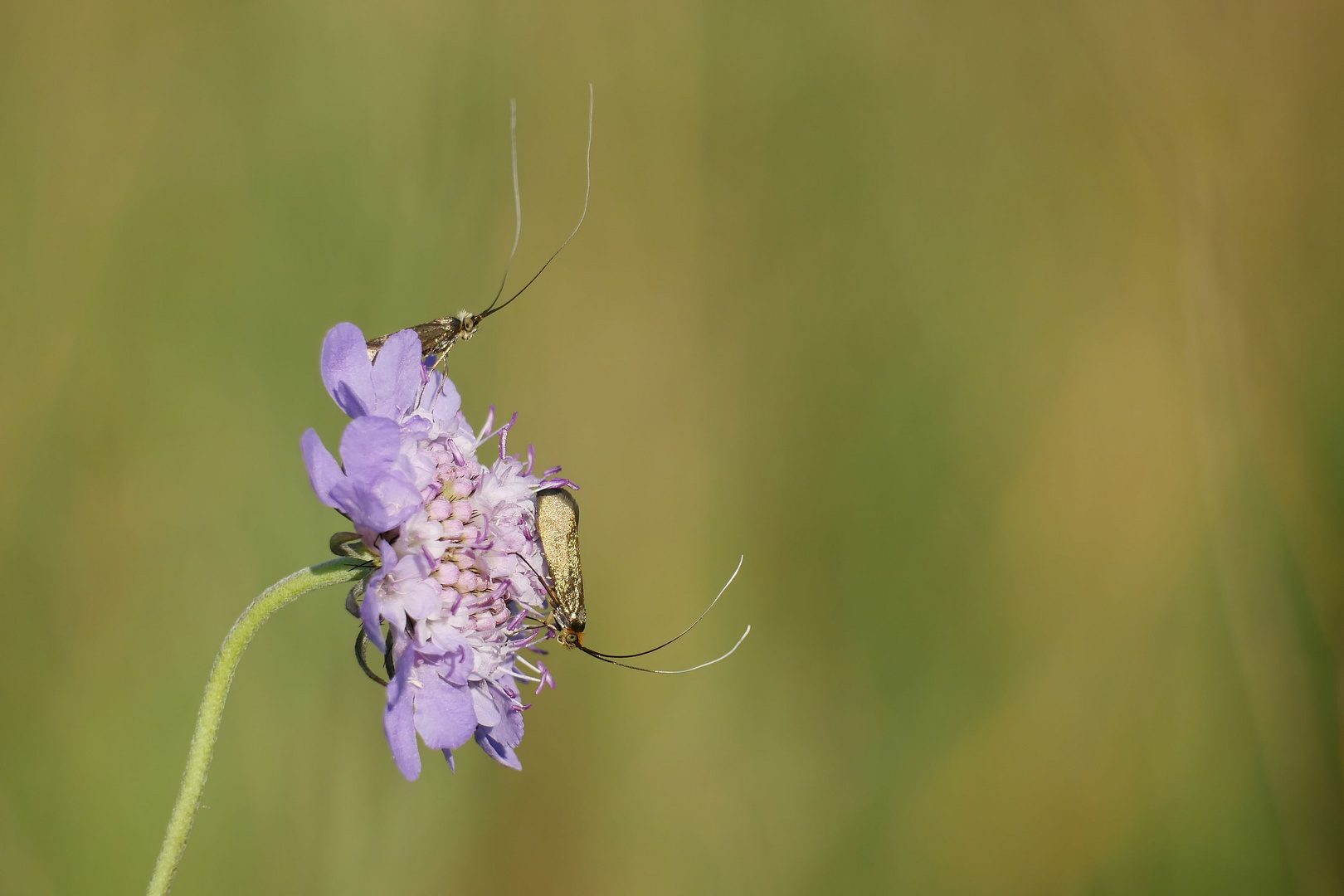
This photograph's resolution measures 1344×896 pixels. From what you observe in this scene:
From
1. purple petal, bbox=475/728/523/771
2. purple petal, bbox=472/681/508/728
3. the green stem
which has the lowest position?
purple petal, bbox=475/728/523/771

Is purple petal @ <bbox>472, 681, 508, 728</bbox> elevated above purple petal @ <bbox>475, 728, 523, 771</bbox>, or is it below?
above

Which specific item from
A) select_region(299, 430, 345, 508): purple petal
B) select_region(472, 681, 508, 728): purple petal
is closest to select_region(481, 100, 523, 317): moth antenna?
select_region(299, 430, 345, 508): purple petal

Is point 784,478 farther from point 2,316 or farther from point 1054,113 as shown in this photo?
point 2,316

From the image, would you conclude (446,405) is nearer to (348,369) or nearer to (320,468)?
(348,369)

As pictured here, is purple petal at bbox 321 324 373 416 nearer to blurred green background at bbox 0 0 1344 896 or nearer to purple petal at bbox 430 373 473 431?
purple petal at bbox 430 373 473 431

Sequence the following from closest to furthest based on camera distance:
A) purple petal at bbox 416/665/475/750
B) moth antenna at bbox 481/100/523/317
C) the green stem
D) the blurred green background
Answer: the green stem
purple petal at bbox 416/665/475/750
moth antenna at bbox 481/100/523/317
the blurred green background

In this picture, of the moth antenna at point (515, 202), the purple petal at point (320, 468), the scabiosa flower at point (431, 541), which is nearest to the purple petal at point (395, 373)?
the scabiosa flower at point (431, 541)

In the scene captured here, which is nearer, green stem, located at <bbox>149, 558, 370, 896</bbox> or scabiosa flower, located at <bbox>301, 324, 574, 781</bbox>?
green stem, located at <bbox>149, 558, 370, 896</bbox>

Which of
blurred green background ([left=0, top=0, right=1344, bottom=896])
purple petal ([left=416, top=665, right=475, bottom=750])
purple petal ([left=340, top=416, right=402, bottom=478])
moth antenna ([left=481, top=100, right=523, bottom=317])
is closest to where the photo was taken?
purple petal ([left=340, top=416, right=402, bottom=478])
